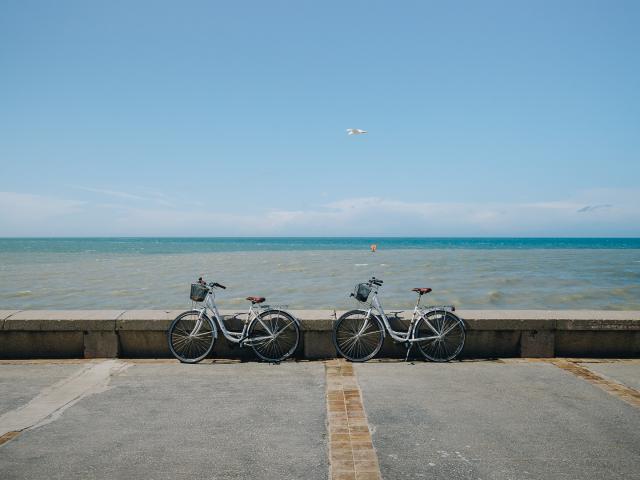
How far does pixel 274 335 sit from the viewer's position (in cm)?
685

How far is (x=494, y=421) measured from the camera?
4.61 meters

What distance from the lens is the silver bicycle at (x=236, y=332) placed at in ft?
22.5

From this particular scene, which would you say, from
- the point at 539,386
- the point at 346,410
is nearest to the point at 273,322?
the point at 346,410

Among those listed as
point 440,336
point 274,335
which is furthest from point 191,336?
point 440,336

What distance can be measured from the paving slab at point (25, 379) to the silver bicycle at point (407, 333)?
12.2ft

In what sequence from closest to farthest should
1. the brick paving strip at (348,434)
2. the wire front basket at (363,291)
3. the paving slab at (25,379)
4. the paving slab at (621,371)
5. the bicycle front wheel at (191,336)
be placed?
1. the brick paving strip at (348,434)
2. the paving slab at (25,379)
3. the paving slab at (621,371)
4. the bicycle front wheel at (191,336)
5. the wire front basket at (363,291)

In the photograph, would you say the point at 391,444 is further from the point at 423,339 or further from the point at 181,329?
the point at 181,329

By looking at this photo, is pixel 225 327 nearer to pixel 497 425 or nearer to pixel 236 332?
pixel 236 332

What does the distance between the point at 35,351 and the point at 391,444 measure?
5.55 meters

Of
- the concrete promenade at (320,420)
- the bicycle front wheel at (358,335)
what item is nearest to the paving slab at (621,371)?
the concrete promenade at (320,420)

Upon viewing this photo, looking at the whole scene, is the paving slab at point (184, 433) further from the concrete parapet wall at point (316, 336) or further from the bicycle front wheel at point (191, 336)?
the concrete parapet wall at point (316, 336)

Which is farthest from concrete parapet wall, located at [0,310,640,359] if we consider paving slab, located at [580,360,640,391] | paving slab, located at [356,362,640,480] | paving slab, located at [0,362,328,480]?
paving slab, located at [0,362,328,480]

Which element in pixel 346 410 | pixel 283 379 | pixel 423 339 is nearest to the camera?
pixel 346 410

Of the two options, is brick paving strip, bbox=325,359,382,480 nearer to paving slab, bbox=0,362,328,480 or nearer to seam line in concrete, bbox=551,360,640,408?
paving slab, bbox=0,362,328,480
